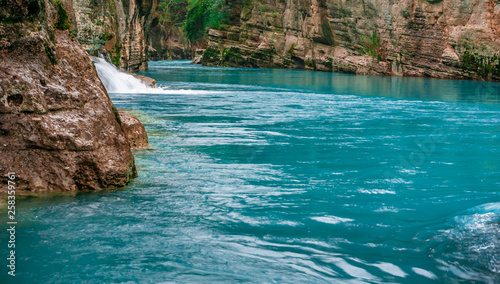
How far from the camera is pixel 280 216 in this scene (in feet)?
15.9

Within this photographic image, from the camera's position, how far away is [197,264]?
3.78m

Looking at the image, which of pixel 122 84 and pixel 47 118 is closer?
pixel 47 118

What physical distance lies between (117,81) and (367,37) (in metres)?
21.6

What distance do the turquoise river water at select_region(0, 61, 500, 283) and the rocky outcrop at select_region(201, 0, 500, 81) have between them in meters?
22.3

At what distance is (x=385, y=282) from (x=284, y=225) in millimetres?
1254

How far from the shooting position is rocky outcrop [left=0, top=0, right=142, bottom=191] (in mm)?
5230

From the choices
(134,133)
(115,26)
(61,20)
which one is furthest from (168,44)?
(61,20)

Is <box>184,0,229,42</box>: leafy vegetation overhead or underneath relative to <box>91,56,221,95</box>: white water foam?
overhead

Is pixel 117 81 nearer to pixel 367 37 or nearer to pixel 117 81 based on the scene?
pixel 117 81

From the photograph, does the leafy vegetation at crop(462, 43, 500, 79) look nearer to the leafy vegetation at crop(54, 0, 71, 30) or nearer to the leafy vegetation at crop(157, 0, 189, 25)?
the leafy vegetation at crop(54, 0, 71, 30)

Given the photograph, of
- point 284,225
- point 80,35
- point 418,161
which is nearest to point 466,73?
point 80,35

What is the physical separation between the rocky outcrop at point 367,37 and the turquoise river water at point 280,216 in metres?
22.3

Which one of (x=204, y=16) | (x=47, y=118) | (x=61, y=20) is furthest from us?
(x=204, y=16)

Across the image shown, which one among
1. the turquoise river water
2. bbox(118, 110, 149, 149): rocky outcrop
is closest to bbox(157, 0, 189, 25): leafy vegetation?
the turquoise river water
